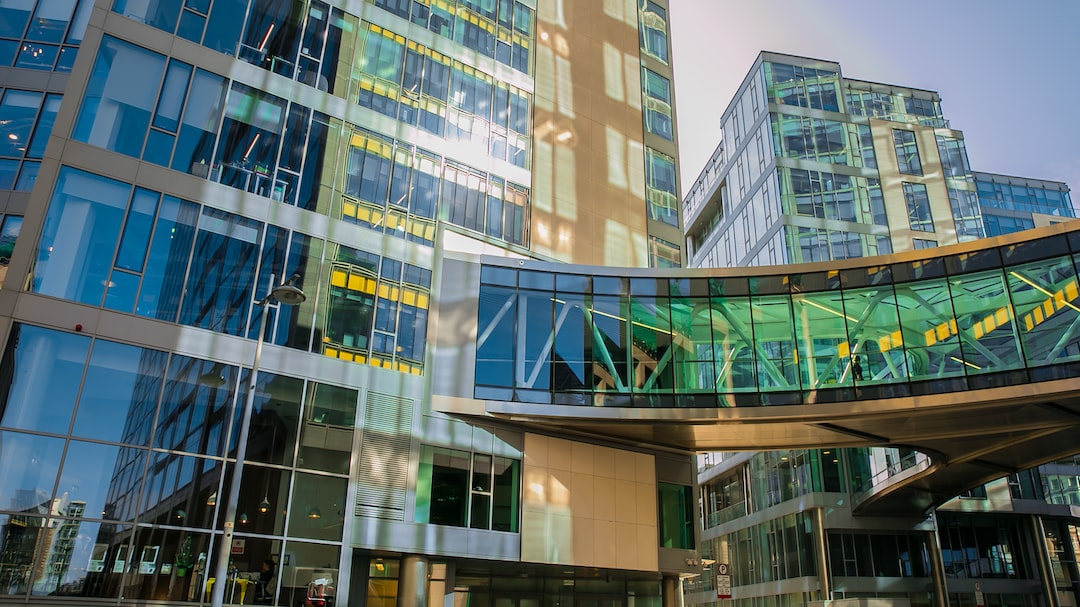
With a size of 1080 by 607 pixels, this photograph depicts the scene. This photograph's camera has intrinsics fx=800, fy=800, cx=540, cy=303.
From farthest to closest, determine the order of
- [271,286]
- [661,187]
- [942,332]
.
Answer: [661,187], [942,332], [271,286]

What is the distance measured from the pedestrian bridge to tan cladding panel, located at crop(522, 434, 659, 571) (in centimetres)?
104

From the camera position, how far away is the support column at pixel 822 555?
155 feet

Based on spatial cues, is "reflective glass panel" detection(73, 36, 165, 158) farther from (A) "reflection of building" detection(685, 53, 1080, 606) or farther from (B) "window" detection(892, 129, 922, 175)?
(B) "window" detection(892, 129, 922, 175)

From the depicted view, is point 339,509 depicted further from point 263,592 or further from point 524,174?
point 524,174

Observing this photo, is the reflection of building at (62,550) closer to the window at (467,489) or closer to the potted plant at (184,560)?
the potted plant at (184,560)

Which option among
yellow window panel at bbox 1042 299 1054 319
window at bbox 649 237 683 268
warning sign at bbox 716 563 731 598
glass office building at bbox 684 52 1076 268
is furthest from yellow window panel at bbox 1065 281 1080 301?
glass office building at bbox 684 52 1076 268

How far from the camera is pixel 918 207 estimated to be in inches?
2276

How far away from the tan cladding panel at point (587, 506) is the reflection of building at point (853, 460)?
17.3 meters

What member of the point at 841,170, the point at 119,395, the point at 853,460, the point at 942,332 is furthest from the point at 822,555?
the point at 119,395

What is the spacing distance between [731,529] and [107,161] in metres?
51.5

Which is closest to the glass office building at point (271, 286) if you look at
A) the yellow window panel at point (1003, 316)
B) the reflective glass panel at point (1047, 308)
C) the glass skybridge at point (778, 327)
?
the glass skybridge at point (778, 327)

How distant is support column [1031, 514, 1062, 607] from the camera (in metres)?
49.7

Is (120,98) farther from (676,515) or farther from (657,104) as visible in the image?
(657,104)

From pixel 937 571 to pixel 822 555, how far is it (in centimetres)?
716
